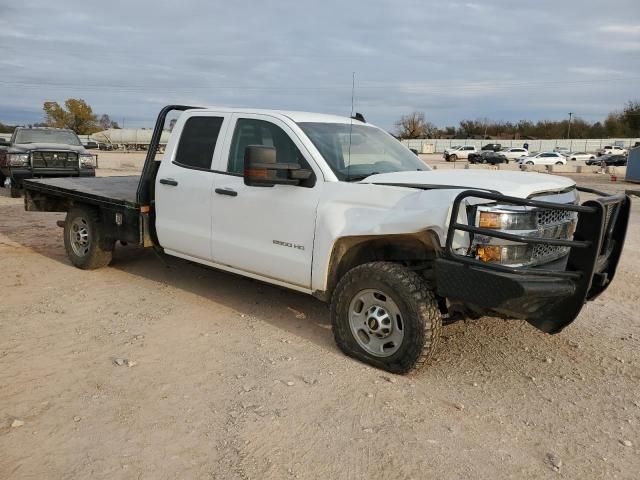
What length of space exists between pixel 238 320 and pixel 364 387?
1745 mm

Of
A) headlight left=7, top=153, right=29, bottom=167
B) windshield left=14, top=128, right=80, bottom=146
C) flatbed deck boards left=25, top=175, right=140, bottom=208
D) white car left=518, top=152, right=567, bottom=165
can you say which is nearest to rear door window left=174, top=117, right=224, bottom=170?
flatbed deck boards left=25, top=175, right=140, bottom=208

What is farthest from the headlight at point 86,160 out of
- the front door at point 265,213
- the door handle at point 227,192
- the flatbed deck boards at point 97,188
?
the door handle at point 227,192

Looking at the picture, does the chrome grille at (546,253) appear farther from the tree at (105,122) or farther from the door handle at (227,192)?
the tree at (105,122)

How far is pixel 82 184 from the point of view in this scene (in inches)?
292

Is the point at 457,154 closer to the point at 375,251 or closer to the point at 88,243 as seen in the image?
the point at 88,243

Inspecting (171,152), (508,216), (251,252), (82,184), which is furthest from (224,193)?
(82,184)

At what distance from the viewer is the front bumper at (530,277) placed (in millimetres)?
3516

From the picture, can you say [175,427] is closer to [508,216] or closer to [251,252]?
[251,252]

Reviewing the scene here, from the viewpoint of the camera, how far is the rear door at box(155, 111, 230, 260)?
17.6ft

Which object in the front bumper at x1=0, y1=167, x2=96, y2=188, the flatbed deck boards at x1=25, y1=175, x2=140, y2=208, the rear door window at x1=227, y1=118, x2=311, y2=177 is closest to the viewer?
the rear door window at x1=227, y1=118, x2=311, y2=177

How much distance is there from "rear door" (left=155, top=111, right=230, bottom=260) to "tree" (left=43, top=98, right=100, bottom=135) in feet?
301

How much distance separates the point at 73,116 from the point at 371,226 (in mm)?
98551

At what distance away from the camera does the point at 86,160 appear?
14.7 metres

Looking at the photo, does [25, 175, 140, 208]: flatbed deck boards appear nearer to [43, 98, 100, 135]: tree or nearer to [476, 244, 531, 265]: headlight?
[476, 244, 531, 265]: headlight
